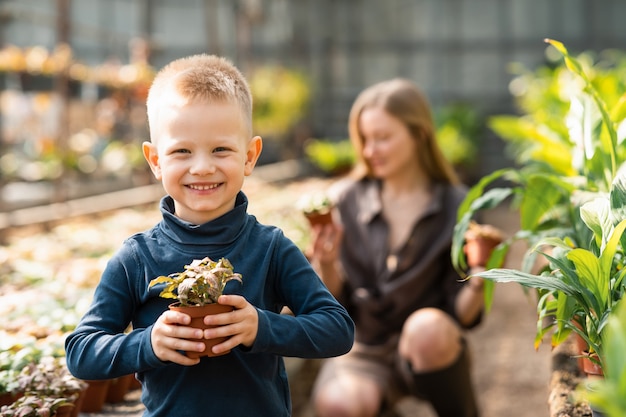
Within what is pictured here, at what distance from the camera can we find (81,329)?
57.5 inches

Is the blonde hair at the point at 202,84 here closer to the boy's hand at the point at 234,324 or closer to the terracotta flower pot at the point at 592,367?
the boy's hand at the point at 234,324

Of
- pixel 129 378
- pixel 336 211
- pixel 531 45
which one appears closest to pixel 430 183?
pixel 336 211

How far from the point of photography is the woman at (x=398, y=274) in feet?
9.47

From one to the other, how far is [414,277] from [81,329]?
71.2 inches

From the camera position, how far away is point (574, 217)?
7.64 feet

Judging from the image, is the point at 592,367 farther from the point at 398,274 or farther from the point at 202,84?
the point at 398,274

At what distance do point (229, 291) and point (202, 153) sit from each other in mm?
247

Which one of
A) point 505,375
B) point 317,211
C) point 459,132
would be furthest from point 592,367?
point 459,132

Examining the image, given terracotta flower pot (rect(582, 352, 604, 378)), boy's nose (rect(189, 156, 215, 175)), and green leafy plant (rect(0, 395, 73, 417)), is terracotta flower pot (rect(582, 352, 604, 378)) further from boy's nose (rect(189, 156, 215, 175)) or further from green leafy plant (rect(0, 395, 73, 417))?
green leafy plant (rect(0, 395, 73, 417))

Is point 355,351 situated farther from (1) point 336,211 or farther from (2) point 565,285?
(2) point 565,285

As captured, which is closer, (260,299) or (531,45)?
(260,299)

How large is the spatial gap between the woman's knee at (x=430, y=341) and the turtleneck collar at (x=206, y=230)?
1450 millimetres

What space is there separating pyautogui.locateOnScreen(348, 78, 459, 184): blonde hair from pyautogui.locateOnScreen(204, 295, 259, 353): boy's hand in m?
1.87

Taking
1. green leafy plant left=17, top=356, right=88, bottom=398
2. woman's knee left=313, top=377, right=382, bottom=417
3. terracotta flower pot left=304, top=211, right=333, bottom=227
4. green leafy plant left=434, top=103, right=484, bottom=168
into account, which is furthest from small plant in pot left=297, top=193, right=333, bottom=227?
green leafy plant left=434, top=103, right=484, bottom=168
